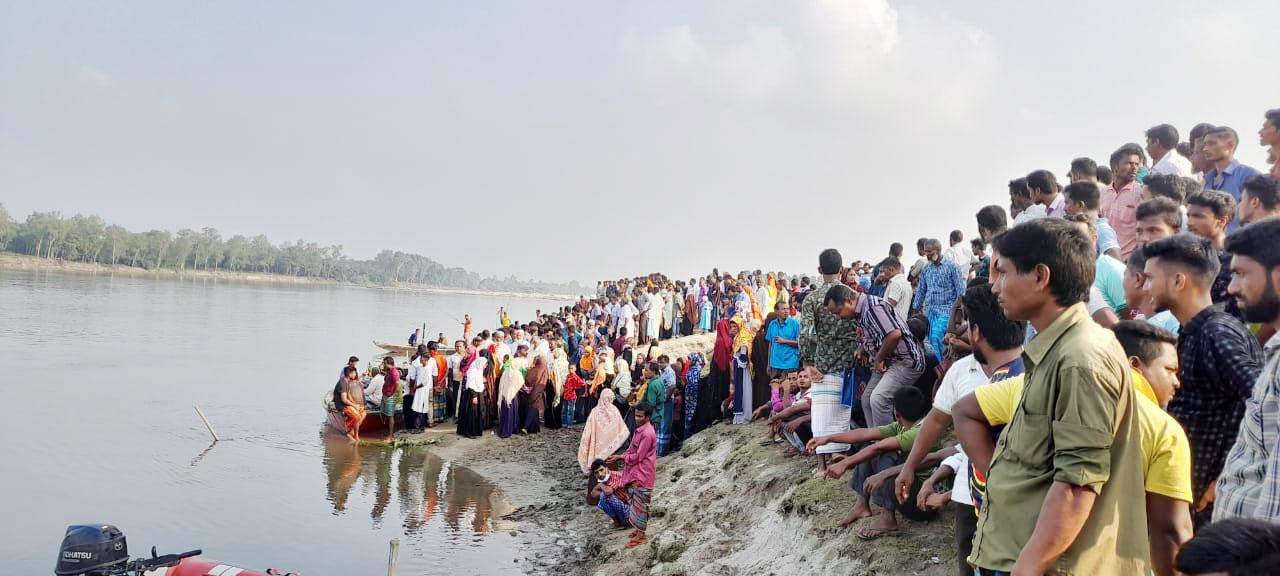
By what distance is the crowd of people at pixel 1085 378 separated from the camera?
2027mm

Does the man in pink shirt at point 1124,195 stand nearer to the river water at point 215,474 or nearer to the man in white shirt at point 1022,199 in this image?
the man in white shirt at point 1022,199

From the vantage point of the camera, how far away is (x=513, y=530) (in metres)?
12.0

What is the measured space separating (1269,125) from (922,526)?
3.26 metres

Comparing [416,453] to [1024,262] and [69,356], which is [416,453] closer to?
[1024,262]

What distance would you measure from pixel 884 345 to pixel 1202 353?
3210 millimetres

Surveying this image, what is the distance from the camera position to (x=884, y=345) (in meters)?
5.88

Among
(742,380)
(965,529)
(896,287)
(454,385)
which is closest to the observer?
(965,529)

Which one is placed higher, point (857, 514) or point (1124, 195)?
point (1124, 195)

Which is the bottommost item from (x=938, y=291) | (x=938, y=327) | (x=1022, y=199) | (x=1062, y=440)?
(x=1062, y=440)

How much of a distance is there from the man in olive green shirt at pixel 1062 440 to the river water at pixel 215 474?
917 cm

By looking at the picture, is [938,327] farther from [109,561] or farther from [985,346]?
[109,561]

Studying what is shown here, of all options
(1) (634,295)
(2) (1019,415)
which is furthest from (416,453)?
(2) (1019,415)

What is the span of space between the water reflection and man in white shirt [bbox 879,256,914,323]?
692 centimetres

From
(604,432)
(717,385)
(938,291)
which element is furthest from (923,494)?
(717,385)
